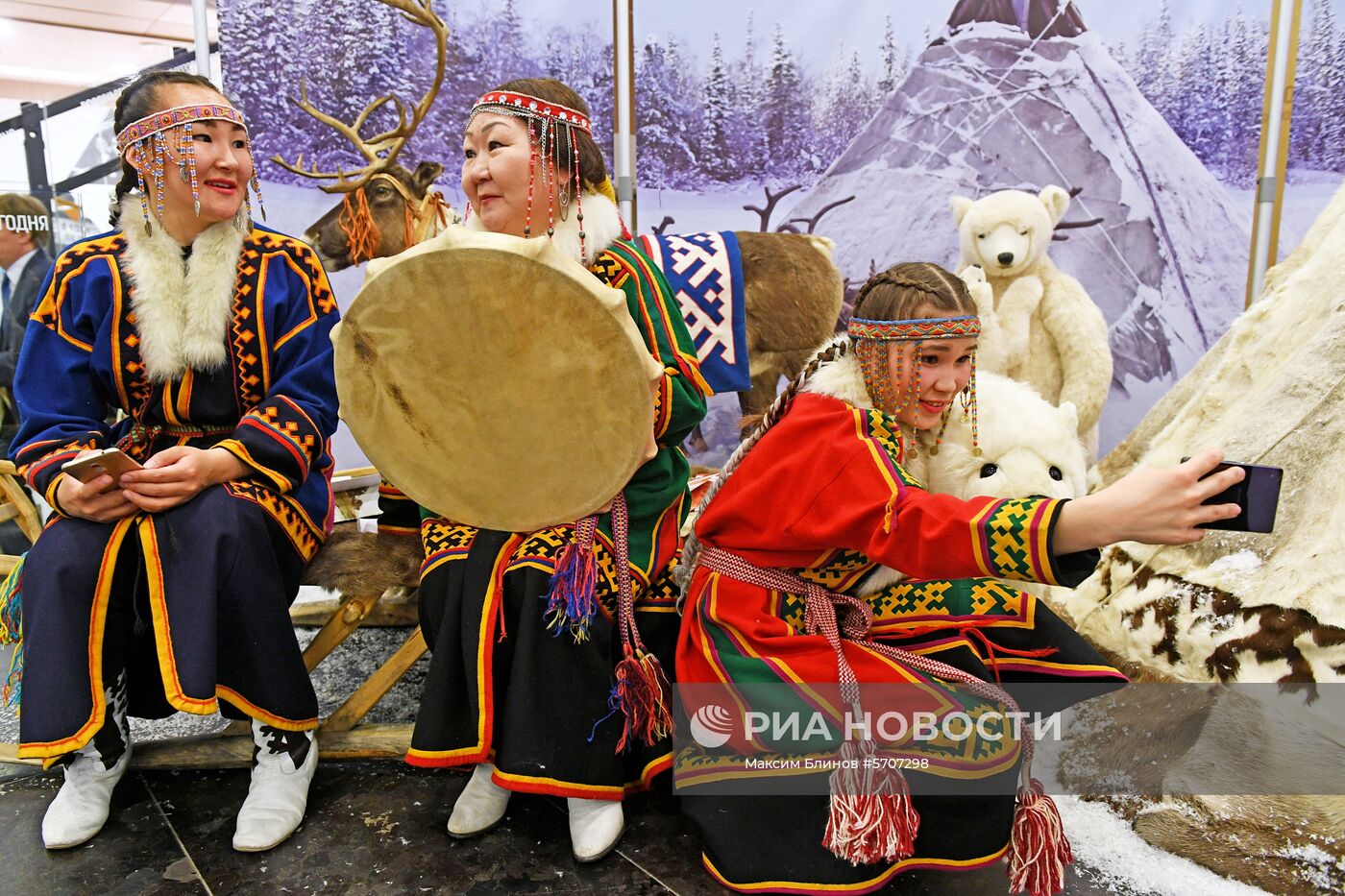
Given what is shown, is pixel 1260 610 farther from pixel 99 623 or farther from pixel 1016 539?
pixel 99 623

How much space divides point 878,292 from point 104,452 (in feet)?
4.94

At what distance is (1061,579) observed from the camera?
1239 mm

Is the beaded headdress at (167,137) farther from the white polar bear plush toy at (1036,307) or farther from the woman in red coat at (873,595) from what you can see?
the white polar bear plush toy at (1036,307)

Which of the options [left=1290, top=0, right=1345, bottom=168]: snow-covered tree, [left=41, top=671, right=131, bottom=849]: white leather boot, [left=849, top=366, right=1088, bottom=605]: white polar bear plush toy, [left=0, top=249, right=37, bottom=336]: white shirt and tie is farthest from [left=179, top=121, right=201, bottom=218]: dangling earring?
[left=1290, top=0, right=1345, bottom=168]: snow-covered tree

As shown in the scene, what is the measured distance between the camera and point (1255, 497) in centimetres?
105

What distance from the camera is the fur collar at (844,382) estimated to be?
155 cm

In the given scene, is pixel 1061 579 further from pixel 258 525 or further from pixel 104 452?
pixel 104 452

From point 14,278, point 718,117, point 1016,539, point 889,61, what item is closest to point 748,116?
point 718,117

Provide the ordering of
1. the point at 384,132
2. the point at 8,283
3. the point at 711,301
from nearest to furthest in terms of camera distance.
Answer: the point at 711,301 → the point at 384,132 → the point at 8,283

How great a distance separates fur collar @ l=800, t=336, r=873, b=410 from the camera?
1.55 metres

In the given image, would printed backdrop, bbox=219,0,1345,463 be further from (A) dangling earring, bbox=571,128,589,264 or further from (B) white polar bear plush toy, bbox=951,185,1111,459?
(A) dangling earring, bbox=571,128,589,264

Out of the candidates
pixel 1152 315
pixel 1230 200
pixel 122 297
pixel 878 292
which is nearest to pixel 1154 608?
pixel 878 292

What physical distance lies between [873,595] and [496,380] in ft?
2.77

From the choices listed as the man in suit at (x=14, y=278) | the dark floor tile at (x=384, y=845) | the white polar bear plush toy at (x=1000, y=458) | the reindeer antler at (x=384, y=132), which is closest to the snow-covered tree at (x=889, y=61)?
the reindeer antler at (x=384, y=132)
